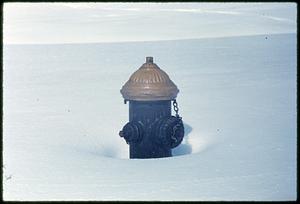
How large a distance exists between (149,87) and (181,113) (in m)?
3.02

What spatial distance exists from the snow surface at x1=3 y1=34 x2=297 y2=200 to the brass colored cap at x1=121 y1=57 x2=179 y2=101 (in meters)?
0.75

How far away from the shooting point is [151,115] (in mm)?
7207

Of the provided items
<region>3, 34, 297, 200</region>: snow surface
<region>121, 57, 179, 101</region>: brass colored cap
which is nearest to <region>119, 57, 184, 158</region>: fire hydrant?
<region>121, 57, 179, 101</region>: brass colored cap

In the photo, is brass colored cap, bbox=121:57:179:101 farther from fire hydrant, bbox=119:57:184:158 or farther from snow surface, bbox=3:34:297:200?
snow surface, bbox=3:34:297:200

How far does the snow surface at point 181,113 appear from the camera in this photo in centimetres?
603

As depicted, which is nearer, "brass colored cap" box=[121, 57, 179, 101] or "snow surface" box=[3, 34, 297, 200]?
"snow surface" box=[3, 34, 297, 200]

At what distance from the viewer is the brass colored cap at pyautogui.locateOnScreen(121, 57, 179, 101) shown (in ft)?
23.2

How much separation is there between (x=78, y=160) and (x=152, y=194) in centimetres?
155

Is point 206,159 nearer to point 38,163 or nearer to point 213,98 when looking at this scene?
point 38,163

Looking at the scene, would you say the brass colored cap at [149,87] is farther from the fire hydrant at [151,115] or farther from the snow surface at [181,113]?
the snow surface at [181,113]

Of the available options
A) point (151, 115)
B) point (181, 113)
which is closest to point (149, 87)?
point (151, 115)

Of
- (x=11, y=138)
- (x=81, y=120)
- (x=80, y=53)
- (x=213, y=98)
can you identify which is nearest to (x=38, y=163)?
(x=11, y=138)

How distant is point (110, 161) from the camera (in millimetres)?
6922

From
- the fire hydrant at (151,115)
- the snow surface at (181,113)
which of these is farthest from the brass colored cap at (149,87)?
the snow surface at (181,113)
